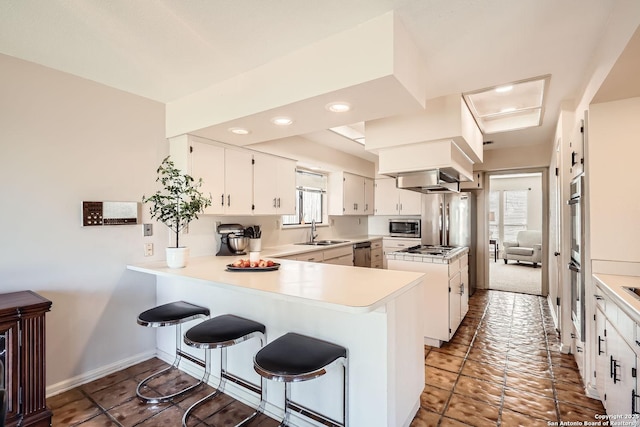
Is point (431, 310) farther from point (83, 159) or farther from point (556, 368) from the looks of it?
point (83, 159)

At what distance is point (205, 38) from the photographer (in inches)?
73.7

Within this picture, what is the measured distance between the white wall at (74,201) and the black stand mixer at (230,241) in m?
0.61

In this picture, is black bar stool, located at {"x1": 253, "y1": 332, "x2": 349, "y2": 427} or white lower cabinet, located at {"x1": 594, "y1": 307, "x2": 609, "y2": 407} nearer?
black bar stool, located at {"x1": 253, "y1": 332, "x2": 349, "y2": 427}

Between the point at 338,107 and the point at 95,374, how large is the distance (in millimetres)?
2855

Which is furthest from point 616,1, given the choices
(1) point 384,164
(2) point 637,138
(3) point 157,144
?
(3) point 157,144

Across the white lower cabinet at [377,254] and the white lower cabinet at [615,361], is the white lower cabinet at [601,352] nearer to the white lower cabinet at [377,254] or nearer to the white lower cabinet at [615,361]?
the white lower cabinet at [615,361]

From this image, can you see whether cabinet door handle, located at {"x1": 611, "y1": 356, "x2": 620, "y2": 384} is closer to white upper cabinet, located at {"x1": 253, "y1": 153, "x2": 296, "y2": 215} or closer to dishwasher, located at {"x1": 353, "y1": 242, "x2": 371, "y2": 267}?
white upper cabinet, located at {"x1": 253, "y1": 153, "x2": 296, "y2": 215}

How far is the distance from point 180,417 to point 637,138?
135 inches

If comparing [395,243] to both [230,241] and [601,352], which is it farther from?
[601,352]

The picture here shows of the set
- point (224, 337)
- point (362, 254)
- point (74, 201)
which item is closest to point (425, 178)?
point (362, 254)

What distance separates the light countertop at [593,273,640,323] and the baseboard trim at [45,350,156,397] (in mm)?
3454

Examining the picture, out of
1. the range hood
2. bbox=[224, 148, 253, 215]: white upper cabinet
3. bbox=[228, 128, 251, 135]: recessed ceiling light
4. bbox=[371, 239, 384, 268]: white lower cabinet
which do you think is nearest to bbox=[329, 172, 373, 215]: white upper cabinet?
bbox=[371, 239, 384, 268]: white lower cabinet

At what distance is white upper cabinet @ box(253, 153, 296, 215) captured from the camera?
3.50 meters

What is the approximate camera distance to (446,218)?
4.71m
